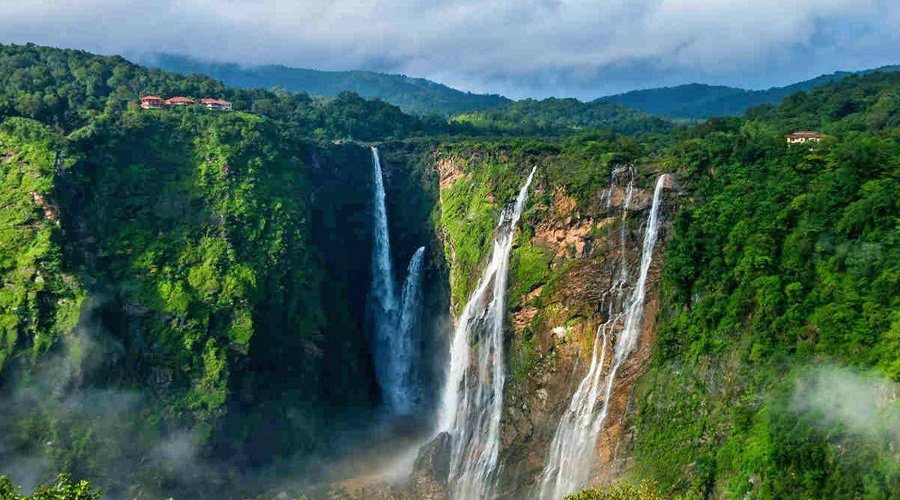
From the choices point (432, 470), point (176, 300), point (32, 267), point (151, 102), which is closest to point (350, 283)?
point (176, 300)

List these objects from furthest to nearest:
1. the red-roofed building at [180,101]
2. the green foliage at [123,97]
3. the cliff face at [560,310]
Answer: the red-roofed building at [180,101] < the green foliage at [123,97] < the cliff face at [560,310]

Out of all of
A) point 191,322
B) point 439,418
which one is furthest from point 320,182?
point 439,418

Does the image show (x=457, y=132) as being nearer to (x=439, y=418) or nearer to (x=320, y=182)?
(x=320, y=182)

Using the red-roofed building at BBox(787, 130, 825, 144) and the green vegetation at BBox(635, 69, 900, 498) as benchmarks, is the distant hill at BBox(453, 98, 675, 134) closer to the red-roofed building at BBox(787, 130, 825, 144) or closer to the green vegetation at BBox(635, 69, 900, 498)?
the red-roofed building at BBox(787, 130, 825, 144)

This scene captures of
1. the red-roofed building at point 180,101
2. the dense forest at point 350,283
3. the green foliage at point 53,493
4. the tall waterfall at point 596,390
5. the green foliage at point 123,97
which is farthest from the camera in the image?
the red-roofed building at point 180,101

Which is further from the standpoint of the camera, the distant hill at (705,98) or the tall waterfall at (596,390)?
the distant hill at (705,98)

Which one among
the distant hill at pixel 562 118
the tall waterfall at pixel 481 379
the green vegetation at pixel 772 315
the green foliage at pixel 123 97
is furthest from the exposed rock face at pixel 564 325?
the distant hill at pixel 562 118

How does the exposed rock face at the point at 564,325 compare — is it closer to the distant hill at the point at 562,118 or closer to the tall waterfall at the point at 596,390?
the tall waterfall at the point at 596,390
